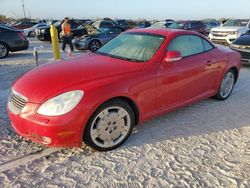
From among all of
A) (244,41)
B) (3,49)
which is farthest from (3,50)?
(244,41)

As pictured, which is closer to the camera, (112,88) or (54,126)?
(54,126)

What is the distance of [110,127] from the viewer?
135 inches

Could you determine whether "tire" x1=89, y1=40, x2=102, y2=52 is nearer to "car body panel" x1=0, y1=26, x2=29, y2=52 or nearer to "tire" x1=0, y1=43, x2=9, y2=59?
"car body panel" x1=0, y1=26, x2=29, y2=52

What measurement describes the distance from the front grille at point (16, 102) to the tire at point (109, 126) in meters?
0.81

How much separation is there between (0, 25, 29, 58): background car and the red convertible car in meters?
7.34

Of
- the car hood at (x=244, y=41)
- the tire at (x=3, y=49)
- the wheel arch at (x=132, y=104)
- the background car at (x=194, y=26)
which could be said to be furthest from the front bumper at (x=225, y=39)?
the wheel arch at (x=132, y=104)

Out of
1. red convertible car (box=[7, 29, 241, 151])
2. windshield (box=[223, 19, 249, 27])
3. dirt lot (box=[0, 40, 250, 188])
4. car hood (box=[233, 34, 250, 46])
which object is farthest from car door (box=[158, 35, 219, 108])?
windshield (box=[223, 19, 249, 27])

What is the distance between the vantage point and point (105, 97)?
3189 millimetres

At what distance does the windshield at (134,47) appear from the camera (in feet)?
13.1

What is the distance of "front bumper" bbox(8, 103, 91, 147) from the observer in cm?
301

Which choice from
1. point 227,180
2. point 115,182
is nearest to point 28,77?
point 115,182

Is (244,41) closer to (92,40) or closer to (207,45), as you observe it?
(207,45)

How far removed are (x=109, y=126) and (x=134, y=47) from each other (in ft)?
4.76

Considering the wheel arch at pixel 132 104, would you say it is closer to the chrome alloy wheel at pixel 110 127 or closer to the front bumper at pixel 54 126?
the chrome alloy wheel at pixel 110 127
